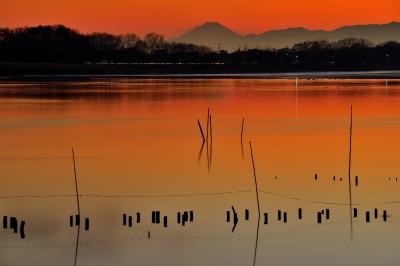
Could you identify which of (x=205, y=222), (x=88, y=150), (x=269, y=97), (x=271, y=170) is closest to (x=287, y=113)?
(x=269, y=97)

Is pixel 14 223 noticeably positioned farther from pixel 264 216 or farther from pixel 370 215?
pixel 370 215

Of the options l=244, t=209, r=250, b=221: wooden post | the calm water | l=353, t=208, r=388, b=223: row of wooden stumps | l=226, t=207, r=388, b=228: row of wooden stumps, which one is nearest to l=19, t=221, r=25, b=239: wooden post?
the calm water

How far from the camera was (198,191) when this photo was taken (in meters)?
21.8

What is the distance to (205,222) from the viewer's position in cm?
1736

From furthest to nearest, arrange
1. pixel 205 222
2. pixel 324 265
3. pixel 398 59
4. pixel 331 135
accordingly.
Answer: pixel 398 59 < pixel 331 135 < pixel 205 222 < pixel 324 265

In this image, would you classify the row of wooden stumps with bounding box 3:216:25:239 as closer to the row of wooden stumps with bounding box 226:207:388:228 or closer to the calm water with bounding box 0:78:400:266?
the calm water with bounding box 0:78:400:266

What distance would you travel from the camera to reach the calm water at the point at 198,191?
1514 centimetres

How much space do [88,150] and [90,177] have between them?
8959 mm

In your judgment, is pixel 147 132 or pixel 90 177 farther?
pixel 147 132

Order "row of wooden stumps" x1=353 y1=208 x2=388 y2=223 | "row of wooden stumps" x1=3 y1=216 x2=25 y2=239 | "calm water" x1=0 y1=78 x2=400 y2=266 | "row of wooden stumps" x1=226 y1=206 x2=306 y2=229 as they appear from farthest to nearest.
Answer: "row of wooden stumps" x1=353 y1=208 x2=388 y2=223 < "row of wooden stumps" x1=226 y1=206 x2=306 y2=229 < "row of wooden stumps" x1=3 y1=216 x2=25 y2=239 < "calm water" x1=0 y1=78 x2=400 y2=266

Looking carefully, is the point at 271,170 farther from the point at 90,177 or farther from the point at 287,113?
the point at 287,113

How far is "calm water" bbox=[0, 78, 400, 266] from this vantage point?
15141 millimetres

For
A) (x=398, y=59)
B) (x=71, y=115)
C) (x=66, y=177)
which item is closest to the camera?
(x=66, y=177)

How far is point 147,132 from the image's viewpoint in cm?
4297
